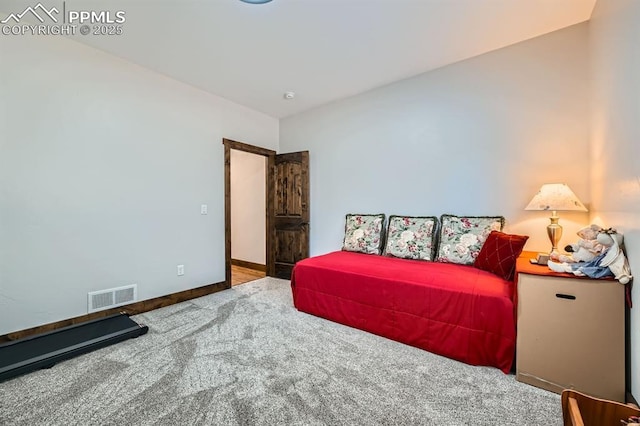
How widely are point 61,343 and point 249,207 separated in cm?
324

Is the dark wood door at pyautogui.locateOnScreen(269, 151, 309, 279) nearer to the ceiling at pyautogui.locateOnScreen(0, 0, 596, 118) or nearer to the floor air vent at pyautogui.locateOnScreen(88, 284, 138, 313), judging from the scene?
the ceiling at pyautogui.locateOnScreen(0, 0, 596, 118)

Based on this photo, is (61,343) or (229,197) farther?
(229,197)

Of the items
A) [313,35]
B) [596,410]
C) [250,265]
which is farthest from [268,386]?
[250,265]

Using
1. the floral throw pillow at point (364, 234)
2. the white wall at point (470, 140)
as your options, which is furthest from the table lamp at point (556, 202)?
the floral throw pillow at point (364, 234)

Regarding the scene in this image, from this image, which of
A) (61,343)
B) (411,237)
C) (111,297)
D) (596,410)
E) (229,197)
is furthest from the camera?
(229,197)

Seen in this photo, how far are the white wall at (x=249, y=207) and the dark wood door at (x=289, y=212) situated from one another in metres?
0.38

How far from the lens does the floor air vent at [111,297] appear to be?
8.43 ft

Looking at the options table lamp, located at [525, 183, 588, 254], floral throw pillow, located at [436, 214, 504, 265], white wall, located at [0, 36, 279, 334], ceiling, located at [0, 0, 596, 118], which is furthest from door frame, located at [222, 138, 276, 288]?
table lamp, located at [525, 183, 588, 254]

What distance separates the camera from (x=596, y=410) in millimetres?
1071

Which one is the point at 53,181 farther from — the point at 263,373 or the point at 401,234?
the point at 401,234

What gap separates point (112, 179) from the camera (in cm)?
268

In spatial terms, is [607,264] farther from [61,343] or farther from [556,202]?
[61,343]

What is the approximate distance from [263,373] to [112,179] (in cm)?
238

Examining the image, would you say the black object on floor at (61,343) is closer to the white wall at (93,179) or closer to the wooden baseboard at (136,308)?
the wooden baseboard at (136,308)
